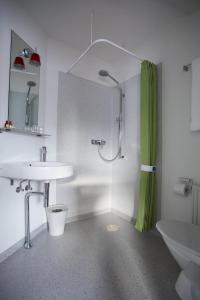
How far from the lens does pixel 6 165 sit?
120 cm

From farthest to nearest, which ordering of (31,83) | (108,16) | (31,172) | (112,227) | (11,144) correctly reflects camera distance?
(112,227) → (31,83) → (108,16) → (11,144) → (31,172)

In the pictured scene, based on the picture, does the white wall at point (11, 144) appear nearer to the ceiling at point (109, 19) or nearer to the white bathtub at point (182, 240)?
the ceiling at point (109, 19)

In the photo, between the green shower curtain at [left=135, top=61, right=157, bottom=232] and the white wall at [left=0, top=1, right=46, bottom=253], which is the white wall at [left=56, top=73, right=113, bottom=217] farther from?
the green shower curtain at [left=135, top=61, right=157, bottom=232]

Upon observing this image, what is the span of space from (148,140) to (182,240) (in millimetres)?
907

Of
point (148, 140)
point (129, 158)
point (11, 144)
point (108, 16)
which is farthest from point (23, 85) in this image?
point (129, 158)

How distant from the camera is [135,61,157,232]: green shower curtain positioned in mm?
1598

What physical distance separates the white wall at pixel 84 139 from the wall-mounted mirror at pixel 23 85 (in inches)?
12.4

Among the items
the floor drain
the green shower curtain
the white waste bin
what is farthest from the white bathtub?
the white waste bin

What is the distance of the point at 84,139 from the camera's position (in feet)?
6.73

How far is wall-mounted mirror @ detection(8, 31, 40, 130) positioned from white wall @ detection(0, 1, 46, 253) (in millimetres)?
59

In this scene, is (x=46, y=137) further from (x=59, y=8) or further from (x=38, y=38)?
(x=59, y=8)

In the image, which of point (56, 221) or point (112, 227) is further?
point (112, 227)

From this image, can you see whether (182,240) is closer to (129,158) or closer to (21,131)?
(129,158)

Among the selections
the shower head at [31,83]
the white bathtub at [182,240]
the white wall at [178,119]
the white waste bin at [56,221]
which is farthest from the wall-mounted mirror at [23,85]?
the white bathtub at [182,240]
